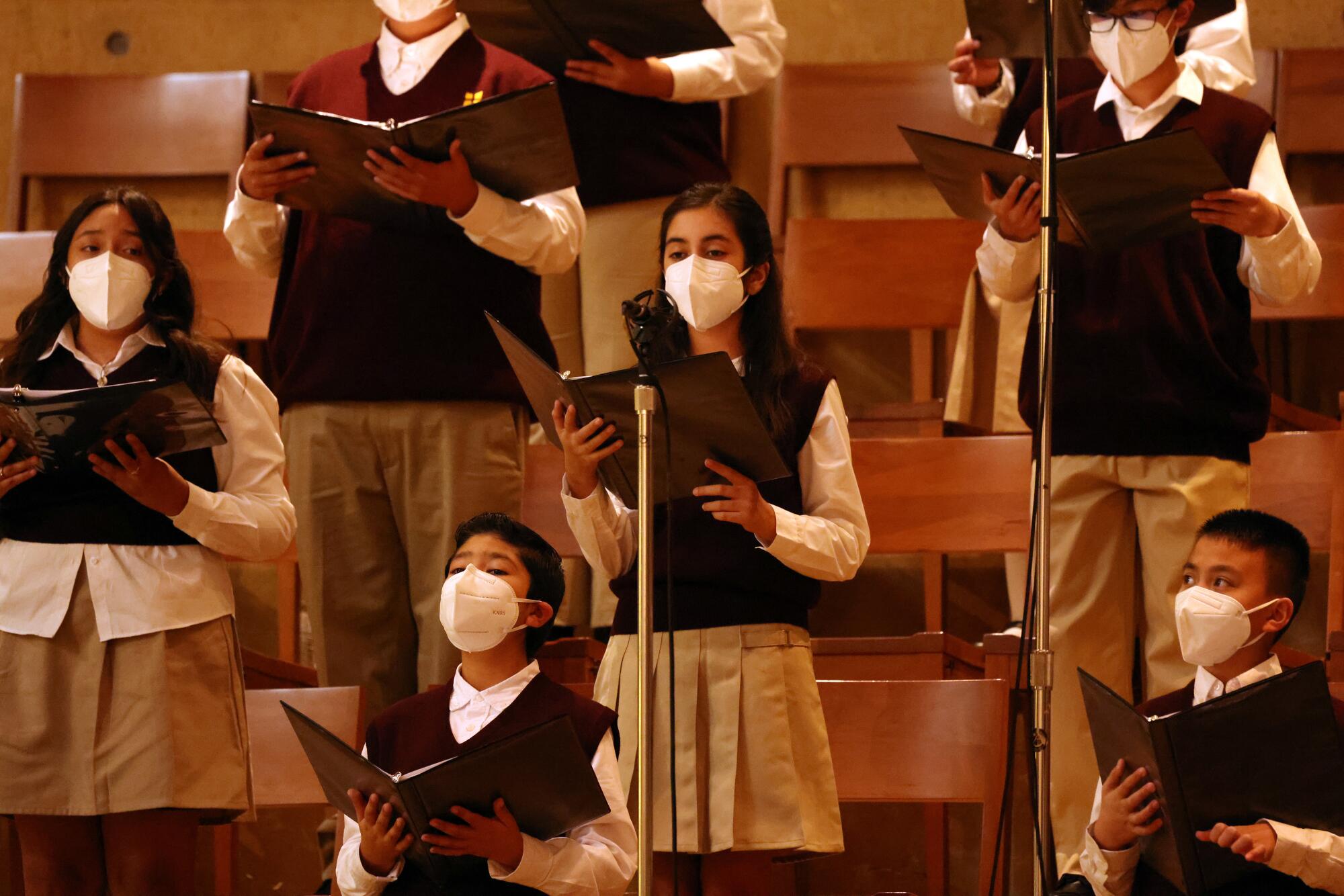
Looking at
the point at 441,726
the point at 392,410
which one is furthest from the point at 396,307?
the point at 441,726

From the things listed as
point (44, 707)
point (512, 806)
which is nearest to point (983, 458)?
point (512, 806)

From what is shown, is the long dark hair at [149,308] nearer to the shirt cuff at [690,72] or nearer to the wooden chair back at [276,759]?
the wooden chair back at [276,759]

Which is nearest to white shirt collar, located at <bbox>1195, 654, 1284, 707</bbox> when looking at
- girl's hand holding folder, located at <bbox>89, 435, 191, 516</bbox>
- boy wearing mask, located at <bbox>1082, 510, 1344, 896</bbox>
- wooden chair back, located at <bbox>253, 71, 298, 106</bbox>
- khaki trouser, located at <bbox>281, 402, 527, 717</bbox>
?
boy wearing mask, located at <bbox>1082, 510, 1344, 896</bbox>

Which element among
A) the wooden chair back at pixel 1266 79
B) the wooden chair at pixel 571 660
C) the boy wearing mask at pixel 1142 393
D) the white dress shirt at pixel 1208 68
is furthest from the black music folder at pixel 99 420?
the wooden chair back at pixel 1266 79

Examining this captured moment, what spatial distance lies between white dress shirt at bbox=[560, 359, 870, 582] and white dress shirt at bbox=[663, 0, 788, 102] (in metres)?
1.27

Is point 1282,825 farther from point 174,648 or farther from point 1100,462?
point 174,648

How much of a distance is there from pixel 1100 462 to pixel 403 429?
120 centimetres

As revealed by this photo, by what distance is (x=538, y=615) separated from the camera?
8.12ft

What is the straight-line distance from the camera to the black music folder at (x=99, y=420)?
7.97ft

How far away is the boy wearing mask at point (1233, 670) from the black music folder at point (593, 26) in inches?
46.3

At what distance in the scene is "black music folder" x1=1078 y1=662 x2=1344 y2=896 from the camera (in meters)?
2.17

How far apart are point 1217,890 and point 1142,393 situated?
103 cm

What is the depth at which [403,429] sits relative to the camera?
3.08 metres

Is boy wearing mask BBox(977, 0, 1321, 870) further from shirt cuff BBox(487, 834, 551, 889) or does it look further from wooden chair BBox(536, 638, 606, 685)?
shirt cuff BBox(487, 834, 551, 889)
